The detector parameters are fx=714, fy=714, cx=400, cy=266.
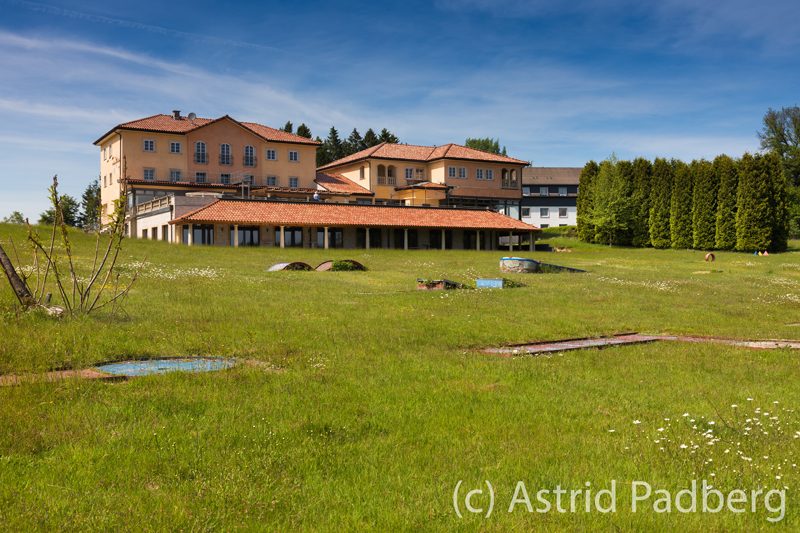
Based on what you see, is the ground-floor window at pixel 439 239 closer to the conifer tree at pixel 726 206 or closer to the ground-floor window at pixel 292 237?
the ground-floor window at pixel 292 237

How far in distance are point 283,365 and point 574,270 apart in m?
31.0

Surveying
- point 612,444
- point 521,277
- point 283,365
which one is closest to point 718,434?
point 612,444

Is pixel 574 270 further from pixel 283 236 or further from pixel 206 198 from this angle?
pixel 206 198

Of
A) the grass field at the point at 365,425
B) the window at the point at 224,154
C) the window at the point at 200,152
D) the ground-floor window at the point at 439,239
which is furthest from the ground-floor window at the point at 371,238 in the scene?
the grass field at the point at 365,425

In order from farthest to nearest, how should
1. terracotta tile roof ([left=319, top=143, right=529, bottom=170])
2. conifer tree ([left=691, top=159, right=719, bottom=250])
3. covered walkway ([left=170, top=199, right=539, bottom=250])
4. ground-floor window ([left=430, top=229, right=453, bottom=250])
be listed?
1. terracotta tile roof ([left=319, top=143, right=529, bottom=170])
2. ground-floor window ([left=430, top=229, right=453, bottom=250])
3. conifer tree ([left=691, top=159, right=719, bottom=250])
4. covered walkway ([left=170, top=199, right=539, bottom=250])

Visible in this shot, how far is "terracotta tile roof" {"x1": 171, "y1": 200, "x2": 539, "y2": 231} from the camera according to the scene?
181 ft

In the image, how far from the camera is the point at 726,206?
6800cm

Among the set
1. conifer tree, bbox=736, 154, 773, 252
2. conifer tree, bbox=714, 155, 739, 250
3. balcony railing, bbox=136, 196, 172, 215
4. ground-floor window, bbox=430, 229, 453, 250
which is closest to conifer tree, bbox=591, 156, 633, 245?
conifer tree, bbox=714, 155, 739, 250

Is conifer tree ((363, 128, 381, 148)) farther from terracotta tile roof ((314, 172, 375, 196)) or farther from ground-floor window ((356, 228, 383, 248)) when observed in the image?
ground-floor window ((356, 228, 383, 248))

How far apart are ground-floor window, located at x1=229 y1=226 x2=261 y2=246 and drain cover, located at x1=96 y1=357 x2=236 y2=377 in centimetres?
4895

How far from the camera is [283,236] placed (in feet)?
190

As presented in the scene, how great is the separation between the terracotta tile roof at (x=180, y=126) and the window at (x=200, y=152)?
1.68 meters

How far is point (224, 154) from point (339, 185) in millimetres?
14225

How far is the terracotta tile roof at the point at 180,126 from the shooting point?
69500 mm
